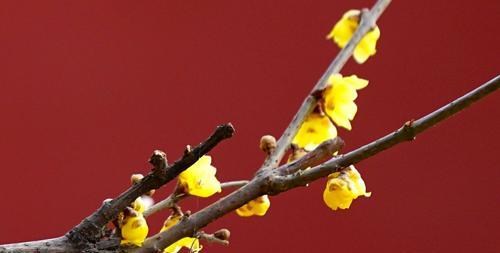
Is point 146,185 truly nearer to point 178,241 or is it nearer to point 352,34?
point 178,241

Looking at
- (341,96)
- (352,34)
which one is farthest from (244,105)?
(341,96)

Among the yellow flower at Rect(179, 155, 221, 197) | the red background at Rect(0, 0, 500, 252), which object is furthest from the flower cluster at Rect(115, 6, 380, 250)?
the red background at Rect(0, 0, 500, 252)

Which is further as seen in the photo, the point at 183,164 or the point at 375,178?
the point at 375,178

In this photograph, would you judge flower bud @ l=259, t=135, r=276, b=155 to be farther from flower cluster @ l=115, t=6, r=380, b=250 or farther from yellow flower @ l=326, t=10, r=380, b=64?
yellow flower @ l=326, t=10, r=380, b=64

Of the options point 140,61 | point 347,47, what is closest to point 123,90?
point 140,61

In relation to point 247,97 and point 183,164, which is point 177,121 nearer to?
point 247,97

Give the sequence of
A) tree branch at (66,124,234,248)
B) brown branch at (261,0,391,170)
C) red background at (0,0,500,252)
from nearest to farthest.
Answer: tree branch at (66,124,234,248) < brown branch at (261,0,391,170) < red background at (0,0,500,252)

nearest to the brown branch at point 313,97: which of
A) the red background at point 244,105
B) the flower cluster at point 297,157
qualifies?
the flower cluster at point 297,157
